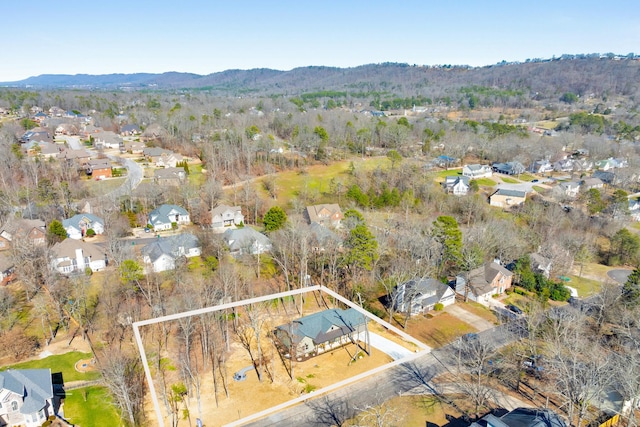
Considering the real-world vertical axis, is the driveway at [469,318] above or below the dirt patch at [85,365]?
below

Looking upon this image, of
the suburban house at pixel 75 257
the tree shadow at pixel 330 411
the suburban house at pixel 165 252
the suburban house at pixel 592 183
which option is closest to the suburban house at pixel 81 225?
the suburban house at pixel 75 257

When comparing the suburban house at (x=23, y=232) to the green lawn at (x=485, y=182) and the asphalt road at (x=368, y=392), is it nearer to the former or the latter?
the asphalt road at (x=368, y=392)

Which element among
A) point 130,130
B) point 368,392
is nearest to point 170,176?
point 130,130

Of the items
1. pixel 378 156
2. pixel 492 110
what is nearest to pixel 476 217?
pixel 378 156

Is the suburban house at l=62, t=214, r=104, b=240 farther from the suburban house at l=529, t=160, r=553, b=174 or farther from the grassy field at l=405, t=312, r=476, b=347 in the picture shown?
the suburban house at l=529, t=160, r=553, b=174

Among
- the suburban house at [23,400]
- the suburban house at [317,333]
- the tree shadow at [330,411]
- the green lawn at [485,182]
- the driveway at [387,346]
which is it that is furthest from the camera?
the green lawn at [485,182]

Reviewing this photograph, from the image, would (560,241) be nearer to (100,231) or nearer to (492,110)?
(100,231)
